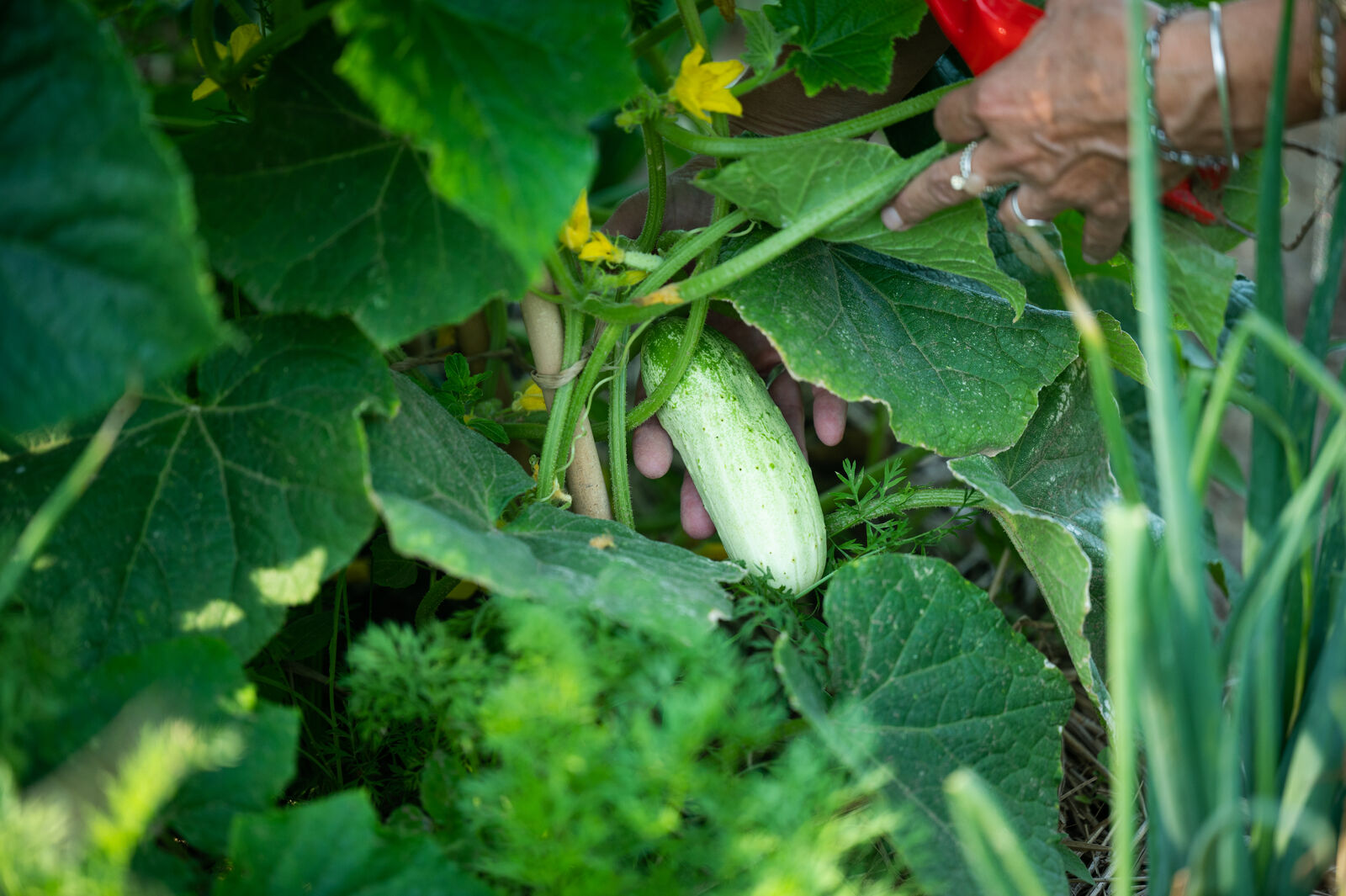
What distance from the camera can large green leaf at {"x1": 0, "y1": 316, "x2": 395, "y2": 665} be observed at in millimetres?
748

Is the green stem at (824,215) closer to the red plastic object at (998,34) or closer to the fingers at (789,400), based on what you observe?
the red plastic object at (998,34)

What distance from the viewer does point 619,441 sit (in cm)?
108

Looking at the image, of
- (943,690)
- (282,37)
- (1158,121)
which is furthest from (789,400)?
(282,37)

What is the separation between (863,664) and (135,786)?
0.65m

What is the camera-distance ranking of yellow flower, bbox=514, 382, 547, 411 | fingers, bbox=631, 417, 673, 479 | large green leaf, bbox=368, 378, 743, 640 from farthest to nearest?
1. fingers, bbox=631, 417, 673, 479
2. yellow flower, bbox=514, 382, 547, 411
3. large green leaf, bbox=368, 378, 743, 640

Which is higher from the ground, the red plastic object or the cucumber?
the red plastic object

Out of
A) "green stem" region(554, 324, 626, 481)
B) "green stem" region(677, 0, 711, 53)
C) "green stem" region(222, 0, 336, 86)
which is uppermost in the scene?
"green stem" region(222, 0, 336, 86)

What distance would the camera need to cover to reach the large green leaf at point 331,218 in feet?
2.49

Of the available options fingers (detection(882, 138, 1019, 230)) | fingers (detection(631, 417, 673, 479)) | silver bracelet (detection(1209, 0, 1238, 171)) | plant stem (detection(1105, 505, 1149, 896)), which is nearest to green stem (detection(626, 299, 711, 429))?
fingers (detection(631, 417, 673, 479))

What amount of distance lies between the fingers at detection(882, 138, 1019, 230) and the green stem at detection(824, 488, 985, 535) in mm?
347

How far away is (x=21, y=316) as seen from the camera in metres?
0.57

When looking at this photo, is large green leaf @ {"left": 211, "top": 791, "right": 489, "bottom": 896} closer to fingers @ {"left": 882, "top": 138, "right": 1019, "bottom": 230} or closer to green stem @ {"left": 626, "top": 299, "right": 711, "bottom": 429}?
green stem @ {"left": 626, "top": 299, "right": 711, "bottom": 429}

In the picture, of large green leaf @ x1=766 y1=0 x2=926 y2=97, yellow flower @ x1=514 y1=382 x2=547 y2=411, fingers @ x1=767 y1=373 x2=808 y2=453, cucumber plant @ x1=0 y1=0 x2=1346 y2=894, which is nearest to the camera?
cucumber plant @ x1=0 y1=0 x2=1346 y2=894

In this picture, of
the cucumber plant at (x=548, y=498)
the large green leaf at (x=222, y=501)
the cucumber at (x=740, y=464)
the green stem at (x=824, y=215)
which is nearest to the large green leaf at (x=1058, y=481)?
the cucumber plant at (x=548, y=498)
